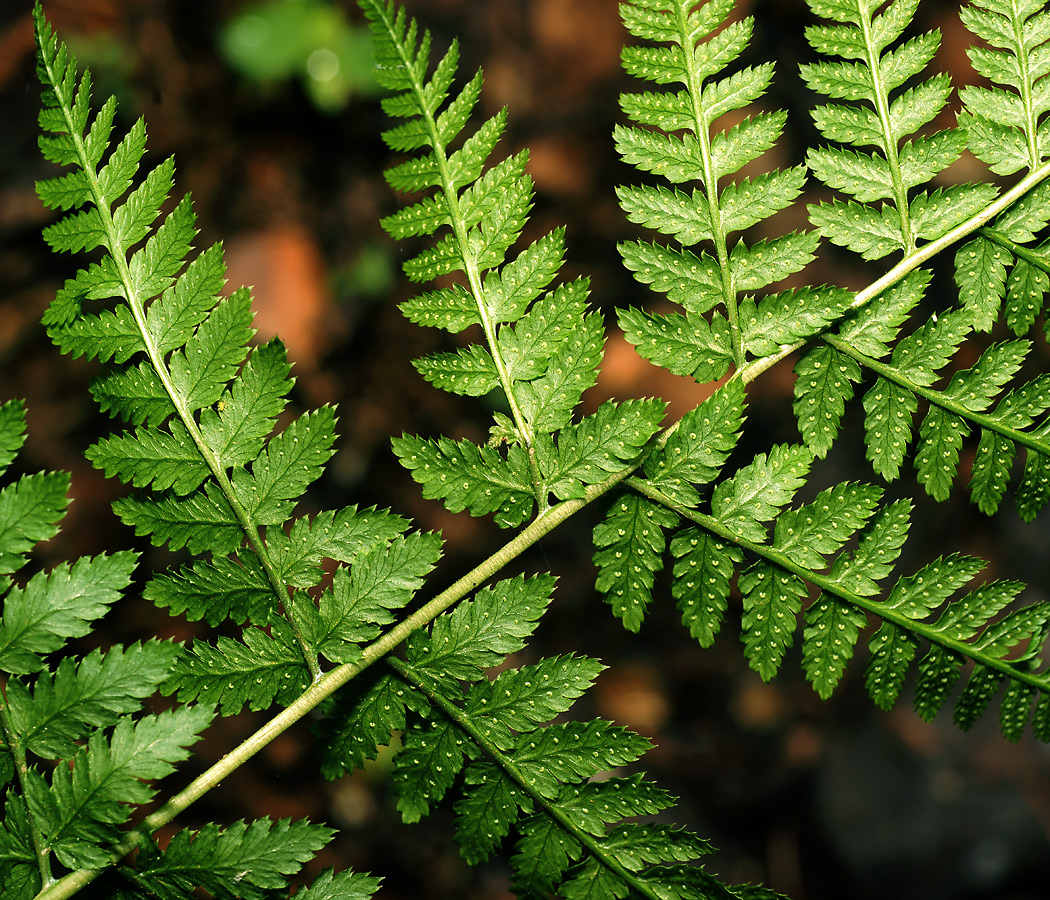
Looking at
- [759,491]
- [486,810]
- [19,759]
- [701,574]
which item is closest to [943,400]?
[759,491]

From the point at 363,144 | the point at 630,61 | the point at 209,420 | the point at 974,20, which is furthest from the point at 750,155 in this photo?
the point at 363,144

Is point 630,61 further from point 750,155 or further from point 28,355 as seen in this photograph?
point 28,355

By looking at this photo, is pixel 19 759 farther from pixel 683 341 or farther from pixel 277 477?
pixel 683 341

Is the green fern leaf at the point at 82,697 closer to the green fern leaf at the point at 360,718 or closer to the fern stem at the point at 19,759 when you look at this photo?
the fern stem at the point at 19,759

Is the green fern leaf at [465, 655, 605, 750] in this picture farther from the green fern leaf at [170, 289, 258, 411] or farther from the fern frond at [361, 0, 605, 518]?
the green fern leaf at [170, 289, 258, 411]

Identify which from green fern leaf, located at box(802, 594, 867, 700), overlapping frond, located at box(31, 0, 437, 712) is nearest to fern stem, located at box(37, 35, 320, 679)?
overlapping frond, located at box(31, 0, 437, 712)

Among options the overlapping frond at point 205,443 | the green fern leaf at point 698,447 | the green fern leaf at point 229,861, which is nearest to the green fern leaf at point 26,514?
the overlapping frond at point 205,443
